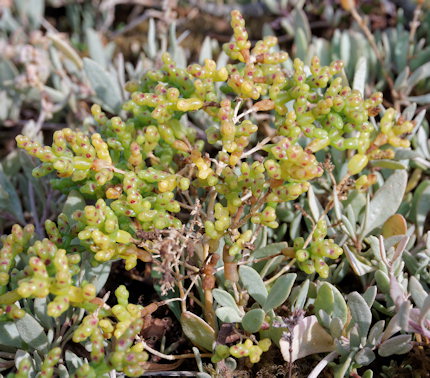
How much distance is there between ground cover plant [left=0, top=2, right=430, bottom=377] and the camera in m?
1.23

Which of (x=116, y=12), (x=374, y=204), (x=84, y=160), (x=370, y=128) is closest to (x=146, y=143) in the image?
(x=84, y=160)

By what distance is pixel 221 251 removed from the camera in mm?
1509

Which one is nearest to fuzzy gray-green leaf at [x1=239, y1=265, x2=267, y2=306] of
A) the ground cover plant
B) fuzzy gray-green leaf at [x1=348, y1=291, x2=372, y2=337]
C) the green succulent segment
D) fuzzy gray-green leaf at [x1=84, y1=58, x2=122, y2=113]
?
the ground cover plant

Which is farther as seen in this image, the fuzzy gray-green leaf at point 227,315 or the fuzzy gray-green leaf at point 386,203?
the fuzzy gray-green leaf at point 386,203

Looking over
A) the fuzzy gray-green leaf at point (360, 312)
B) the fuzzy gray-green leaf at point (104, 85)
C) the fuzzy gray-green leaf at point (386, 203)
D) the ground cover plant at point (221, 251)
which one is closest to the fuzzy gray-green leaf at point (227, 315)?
the ground cover plant at point (221, 251)

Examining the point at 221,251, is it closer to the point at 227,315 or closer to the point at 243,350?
the point at 227,315

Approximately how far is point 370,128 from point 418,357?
1.95ft

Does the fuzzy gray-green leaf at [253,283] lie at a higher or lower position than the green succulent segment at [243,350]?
higher

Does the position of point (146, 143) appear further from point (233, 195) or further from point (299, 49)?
point (299, 49)

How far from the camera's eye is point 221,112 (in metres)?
1.30

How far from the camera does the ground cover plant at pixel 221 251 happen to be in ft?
4.03

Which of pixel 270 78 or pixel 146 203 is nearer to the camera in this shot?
pixel 146 203

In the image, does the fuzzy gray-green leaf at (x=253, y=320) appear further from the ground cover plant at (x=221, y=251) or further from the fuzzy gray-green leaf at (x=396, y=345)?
the fuzzy gray-green leaf at (x=396, y=345)

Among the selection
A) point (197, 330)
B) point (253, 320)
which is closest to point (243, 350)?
point (253, 320)
